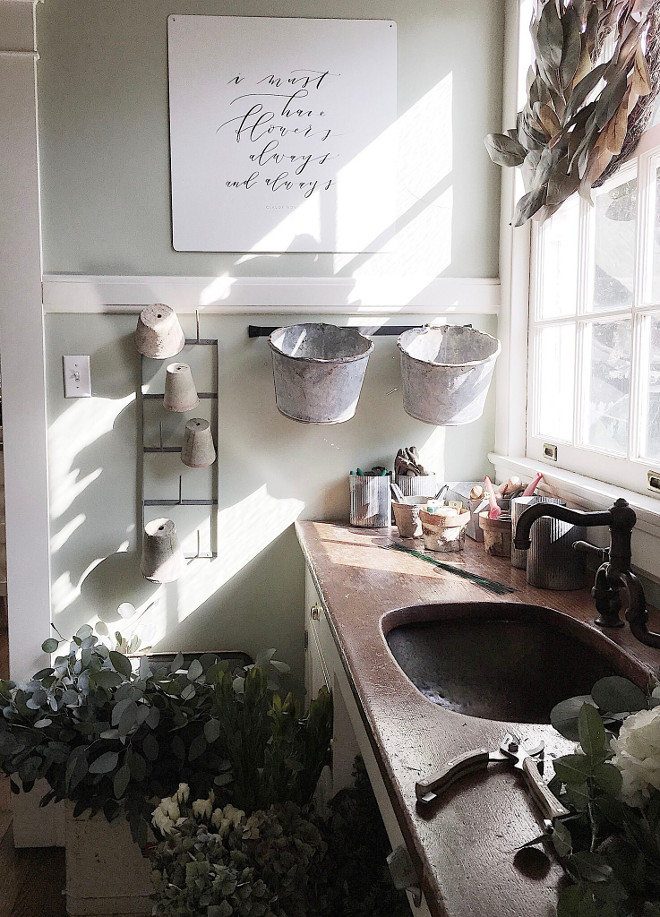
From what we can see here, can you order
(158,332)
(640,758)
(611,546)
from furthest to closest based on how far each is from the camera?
(158,332) → (611,546) → (640,758)

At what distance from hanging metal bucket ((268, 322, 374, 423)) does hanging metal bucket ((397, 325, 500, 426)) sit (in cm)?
14

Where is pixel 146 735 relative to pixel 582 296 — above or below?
below

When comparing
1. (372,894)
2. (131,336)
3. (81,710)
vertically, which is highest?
(131,336)

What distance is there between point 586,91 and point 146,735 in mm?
1677

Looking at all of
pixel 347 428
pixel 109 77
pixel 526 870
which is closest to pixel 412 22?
pixel 109 77

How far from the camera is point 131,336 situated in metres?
2.21

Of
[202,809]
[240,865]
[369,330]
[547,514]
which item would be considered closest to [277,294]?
[369,330]

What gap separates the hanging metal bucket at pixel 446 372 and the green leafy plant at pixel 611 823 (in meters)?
1.36

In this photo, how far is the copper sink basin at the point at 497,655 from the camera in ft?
4.52

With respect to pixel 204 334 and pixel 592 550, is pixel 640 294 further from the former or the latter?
pixel 204 334

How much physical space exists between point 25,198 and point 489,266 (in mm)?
1353

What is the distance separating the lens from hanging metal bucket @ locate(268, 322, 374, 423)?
199 centimetres

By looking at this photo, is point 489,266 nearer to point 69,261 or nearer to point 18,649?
point 69,261

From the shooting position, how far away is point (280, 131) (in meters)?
2.21
